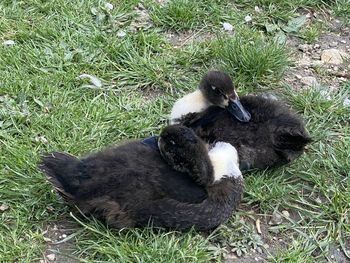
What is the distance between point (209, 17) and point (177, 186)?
2.28m

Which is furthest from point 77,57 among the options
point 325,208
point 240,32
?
point 325,208

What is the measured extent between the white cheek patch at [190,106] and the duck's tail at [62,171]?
2.66 feet

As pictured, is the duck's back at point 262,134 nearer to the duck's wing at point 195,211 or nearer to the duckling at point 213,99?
the duckling at point 213,99

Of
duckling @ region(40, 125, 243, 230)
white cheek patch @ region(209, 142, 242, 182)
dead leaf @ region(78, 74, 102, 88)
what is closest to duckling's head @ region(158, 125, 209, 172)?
duckling @ region(40, 125, 243, 230)

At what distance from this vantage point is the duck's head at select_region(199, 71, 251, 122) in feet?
14.6

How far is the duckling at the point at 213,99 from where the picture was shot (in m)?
4.46

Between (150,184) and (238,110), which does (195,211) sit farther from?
(238,110)

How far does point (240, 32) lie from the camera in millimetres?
5629

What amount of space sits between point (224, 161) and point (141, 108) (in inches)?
40.9

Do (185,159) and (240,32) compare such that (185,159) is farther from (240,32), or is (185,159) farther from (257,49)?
(240,32)

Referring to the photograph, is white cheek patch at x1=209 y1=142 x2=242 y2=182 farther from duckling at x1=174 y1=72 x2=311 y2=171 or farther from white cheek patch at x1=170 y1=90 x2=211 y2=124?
white cheek patch at x1=170 y1=90 x2=211 y2=124

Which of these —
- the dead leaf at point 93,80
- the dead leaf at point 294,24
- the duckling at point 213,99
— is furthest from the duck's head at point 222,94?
the dead leaf at point 294,24

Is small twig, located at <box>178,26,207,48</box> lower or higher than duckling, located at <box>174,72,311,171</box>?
lower

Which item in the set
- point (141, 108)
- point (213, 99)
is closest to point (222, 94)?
point (213, 99)
